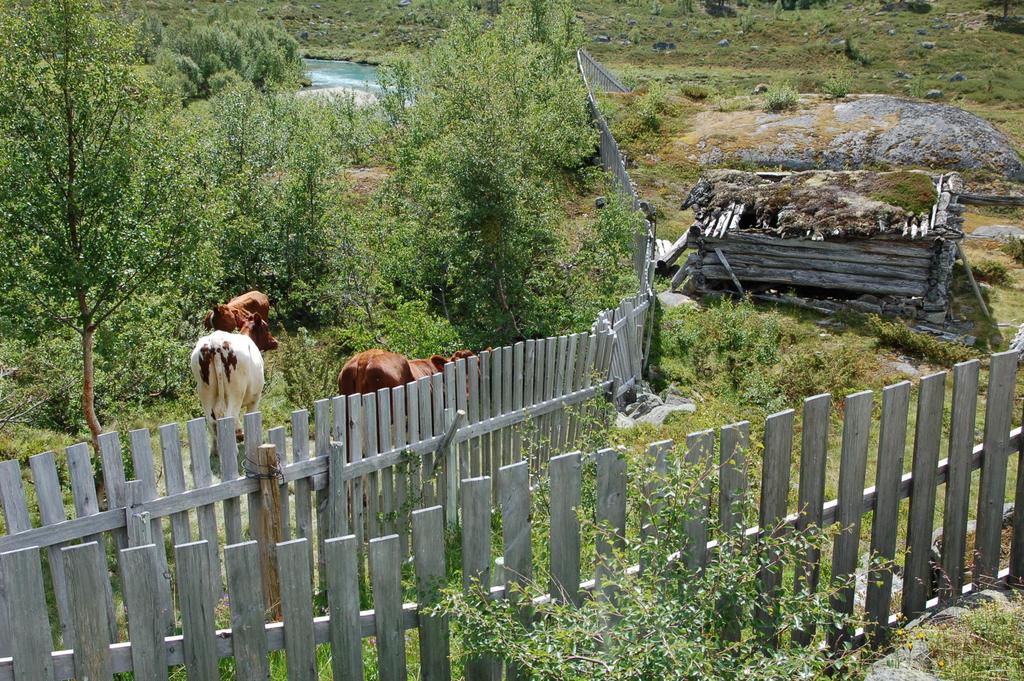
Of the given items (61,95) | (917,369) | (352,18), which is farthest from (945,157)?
(352,18)

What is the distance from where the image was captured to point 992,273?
15.3 metres

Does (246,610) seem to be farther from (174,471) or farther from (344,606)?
(174,471)

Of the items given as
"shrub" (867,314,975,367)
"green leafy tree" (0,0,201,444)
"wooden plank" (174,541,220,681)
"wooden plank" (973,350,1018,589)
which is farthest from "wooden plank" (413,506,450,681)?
"shrub" (867,314,975,367)

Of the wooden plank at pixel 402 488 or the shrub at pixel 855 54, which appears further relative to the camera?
the shrub at pixel 855 54

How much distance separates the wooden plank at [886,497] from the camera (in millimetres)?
4484

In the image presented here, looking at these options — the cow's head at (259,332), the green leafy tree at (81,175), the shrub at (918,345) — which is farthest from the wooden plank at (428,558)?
the shrub at (918,345)

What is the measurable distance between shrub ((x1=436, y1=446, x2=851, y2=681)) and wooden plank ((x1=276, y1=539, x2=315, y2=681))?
1.91 ft

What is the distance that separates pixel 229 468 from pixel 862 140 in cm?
2205

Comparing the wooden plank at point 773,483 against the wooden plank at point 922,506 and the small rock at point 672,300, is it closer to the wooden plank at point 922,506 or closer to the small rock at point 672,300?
the wooden plank at point 922,506

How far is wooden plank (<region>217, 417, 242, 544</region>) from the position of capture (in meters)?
5.05

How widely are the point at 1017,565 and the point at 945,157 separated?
19932 millimetres

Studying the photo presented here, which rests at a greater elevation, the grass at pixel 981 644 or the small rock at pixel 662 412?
the grass at pixel 981 644

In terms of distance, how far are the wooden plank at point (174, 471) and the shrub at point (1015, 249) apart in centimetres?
1652

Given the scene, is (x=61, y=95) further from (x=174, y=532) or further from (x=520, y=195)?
(x=520, y=195)
